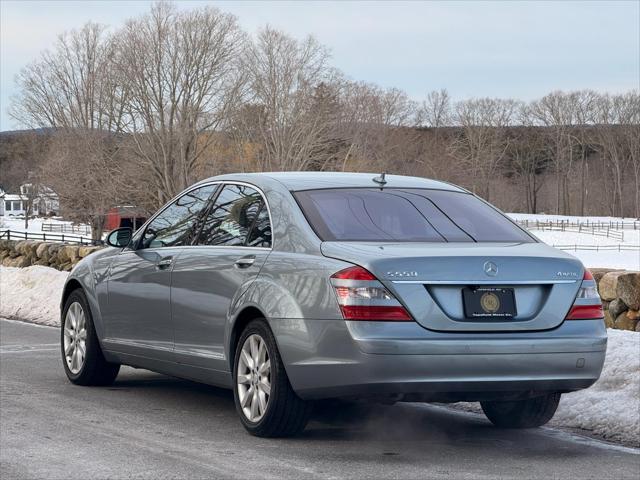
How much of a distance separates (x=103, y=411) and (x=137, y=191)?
6306 cm

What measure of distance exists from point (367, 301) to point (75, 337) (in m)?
4.03

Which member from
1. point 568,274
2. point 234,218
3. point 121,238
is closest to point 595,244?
point 121,238

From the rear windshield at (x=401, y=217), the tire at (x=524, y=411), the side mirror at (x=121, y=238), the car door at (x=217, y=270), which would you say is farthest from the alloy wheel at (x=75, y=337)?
the tire at (x=524, y=411)

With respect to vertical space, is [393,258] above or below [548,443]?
above

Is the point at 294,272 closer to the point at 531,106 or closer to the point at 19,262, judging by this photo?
the point at 19,262

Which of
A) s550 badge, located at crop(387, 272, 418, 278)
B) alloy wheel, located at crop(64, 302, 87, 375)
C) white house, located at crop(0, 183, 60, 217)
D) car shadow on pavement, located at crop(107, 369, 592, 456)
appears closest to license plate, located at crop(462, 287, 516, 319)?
s550 badge, located at crop(387, 272, 418, 278)

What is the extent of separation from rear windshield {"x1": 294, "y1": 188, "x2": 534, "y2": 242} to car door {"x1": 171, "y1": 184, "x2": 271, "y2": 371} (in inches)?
15.8

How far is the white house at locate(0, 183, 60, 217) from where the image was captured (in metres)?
84.1

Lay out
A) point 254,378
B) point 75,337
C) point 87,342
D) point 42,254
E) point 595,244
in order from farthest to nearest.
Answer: point 595,244, point 42,254, point 75,337, point 87,342, point 254,378

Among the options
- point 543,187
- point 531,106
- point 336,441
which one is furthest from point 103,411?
point 543,187

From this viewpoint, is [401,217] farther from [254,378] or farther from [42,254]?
[42,254]

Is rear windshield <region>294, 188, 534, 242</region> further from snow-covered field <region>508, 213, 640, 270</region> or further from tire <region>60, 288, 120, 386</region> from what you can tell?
snow-covered field <region>508, 213, 640, 270</region>

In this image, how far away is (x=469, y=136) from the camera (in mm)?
132000

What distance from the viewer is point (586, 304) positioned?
21.9ft
